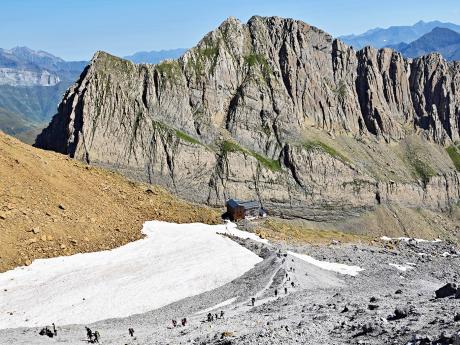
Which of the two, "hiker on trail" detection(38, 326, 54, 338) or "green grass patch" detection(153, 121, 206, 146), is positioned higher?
"green grass patch" detection(153, 121, 206, 146)

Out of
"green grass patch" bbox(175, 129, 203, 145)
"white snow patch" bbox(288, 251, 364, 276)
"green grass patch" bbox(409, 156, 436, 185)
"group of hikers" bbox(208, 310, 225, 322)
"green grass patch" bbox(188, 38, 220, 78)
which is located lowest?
"white snow patch" bbox(288, 251, 364, 276)

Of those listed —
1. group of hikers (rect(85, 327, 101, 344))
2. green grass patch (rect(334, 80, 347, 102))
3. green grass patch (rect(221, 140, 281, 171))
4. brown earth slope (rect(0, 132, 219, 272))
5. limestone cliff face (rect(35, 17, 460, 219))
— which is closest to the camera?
group of hikers (rect(85, 327, 101, 344))

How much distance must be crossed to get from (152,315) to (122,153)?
8652 centimetres

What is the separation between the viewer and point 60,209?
57.5m

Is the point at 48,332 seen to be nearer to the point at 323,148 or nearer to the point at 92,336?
the point at 92,336

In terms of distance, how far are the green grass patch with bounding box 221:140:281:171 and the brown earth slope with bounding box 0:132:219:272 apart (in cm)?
6499

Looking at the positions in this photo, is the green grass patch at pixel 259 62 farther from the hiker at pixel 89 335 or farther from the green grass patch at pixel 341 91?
the hiker at pixel 89 335

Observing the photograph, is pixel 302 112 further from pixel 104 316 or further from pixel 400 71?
pixel 104 316

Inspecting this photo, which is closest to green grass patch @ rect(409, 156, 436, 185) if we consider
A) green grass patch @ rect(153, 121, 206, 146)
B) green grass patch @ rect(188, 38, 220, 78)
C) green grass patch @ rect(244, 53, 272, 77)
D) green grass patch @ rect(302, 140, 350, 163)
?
green grass patch @ rect(302, 140, 350, 163)

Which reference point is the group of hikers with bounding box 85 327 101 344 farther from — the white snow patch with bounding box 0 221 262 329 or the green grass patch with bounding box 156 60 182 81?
the green grass patch with bounding box 156 60 182 81

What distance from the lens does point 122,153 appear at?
124 meters

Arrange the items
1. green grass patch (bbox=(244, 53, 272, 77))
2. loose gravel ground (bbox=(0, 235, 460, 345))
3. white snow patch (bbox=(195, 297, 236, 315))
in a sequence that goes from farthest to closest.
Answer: green grass patch (bbox=(244, 53, 272, 77)) < white snow patch (bbox=(195, 297, 236, 315)) < loose gravel ground (bbox=(0, 235, 460, 345))

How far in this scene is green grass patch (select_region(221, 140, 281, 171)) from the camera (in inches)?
5315

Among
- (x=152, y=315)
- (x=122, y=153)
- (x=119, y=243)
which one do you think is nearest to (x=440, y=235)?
(x=122, y=153)
